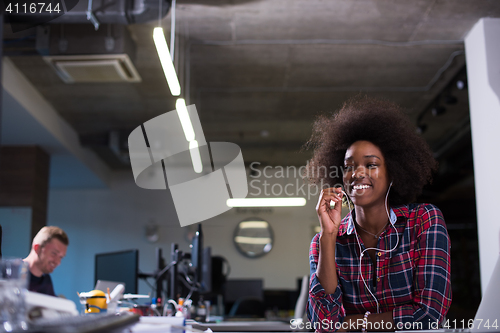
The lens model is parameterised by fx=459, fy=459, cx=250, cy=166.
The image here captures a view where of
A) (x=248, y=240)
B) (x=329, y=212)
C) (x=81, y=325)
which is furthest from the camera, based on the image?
(x=248, y=240)

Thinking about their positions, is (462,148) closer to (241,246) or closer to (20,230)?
(241,246)

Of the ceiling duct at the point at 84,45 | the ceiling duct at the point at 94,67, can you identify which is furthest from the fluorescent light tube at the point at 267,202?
the ceiling duct at the point at 84,45

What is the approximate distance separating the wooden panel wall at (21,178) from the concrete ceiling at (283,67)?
764 mm

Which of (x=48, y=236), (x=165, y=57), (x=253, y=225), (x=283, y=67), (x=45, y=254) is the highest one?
(x=283, y=67)

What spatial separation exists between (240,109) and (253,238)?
3480 mm

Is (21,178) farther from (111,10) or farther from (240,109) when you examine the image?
(111,10)

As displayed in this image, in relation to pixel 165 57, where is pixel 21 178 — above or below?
below

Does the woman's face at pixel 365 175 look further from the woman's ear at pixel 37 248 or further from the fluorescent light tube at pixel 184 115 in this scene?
the woman's ear at pixel 37 248

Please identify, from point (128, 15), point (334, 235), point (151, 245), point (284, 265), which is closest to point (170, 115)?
point (128, 15)

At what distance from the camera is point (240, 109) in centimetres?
627

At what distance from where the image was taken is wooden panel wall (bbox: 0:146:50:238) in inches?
247

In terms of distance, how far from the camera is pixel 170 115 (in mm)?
6297

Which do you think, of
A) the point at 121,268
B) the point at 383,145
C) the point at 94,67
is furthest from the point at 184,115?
the point at 383,145

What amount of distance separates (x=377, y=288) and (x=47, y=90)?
5076 mm
